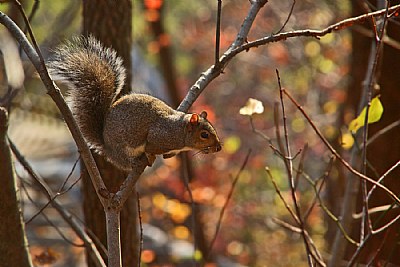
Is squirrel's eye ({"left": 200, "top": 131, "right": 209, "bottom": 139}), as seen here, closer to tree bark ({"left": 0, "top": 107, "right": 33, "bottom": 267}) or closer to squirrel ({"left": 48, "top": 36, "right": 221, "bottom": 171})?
squirrel ({"left": 48, "top": 36, "right": 221, "bottom": 171})

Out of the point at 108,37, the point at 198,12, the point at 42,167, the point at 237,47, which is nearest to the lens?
the point at 237,47

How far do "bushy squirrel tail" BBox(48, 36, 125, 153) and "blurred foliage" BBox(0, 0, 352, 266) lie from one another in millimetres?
3735

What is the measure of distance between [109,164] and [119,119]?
0.72 meters

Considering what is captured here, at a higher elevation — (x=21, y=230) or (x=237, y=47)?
(x=237, y=47)

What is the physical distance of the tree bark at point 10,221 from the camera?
2.43 m

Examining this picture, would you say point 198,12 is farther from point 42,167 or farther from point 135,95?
point 135,95

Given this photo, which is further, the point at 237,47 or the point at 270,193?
the point at 270,193

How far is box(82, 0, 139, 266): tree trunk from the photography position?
3.10 metres

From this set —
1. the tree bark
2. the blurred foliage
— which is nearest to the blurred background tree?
the blurred foliage

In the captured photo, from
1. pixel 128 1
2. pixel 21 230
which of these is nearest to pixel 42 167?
pixel 128 1

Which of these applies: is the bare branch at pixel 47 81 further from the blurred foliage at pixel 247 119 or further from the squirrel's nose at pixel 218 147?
the blurred foliage at pixel 247 119

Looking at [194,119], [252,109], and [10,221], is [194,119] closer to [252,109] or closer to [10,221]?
[252,109]

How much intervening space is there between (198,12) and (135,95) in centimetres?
800

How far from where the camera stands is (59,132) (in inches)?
378
